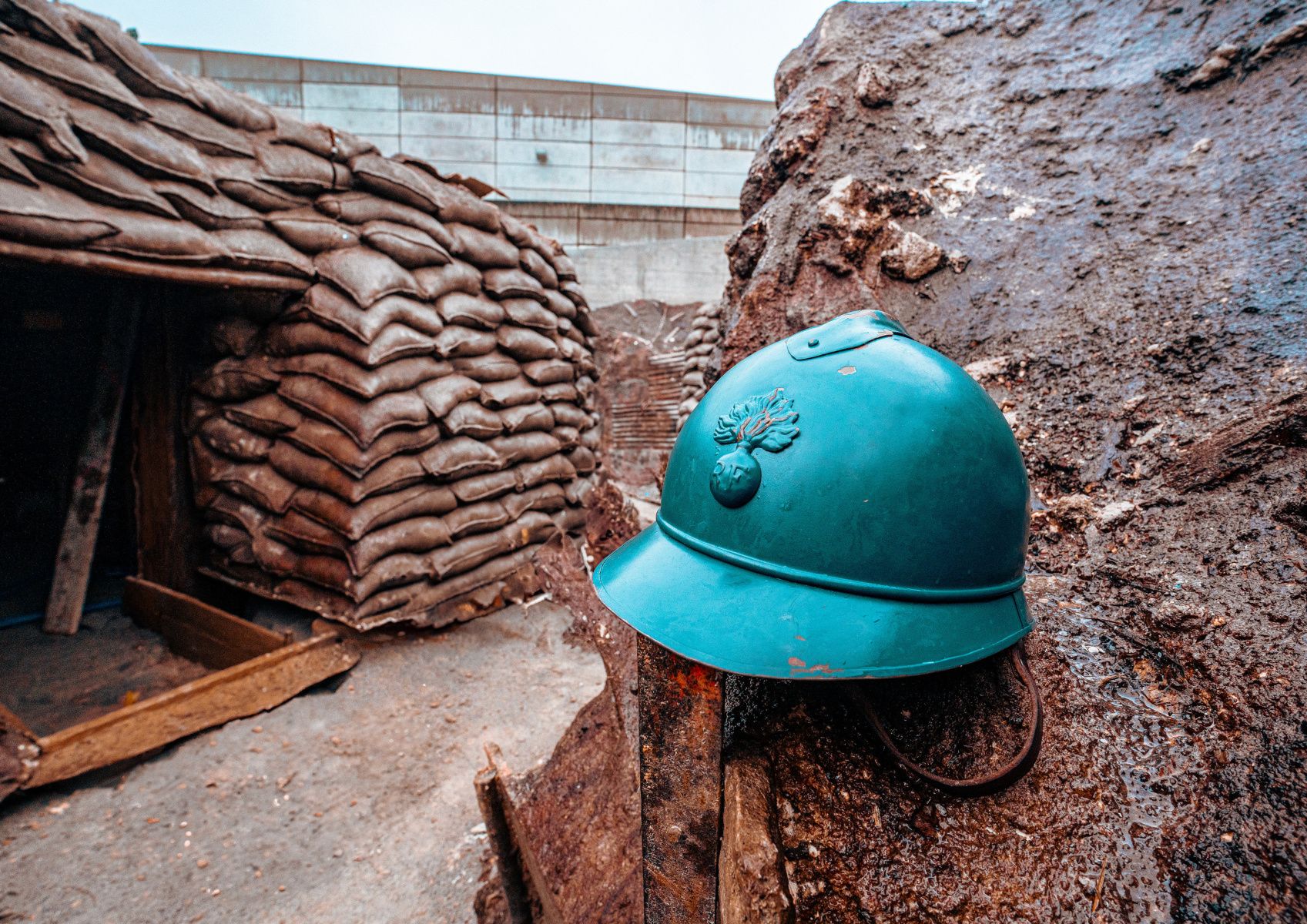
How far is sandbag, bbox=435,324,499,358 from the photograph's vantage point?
3.13m

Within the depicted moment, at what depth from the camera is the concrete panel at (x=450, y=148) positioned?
843 centimetres

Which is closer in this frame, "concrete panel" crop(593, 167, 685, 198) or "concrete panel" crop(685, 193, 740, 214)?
"concrete panel" crop(593, 167, 685, 198)

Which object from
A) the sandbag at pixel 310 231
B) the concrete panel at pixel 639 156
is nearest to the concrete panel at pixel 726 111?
the concrete panel at pixel 639 156

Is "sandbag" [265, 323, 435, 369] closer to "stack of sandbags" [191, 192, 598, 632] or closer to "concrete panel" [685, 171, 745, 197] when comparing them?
"stack of sandbags" [191, 192, 598, 632]

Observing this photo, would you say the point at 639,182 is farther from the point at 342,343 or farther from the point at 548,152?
the point at 342,343

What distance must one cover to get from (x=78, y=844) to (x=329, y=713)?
2.76ft

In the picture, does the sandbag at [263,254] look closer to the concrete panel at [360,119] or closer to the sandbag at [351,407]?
the sandbag at [351,407]

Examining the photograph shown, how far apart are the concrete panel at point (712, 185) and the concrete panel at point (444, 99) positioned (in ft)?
10.4

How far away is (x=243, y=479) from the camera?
9.77 feet

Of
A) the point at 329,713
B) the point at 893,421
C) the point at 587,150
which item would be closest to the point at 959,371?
the point at 893,421

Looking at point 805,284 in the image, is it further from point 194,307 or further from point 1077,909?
point 194,307

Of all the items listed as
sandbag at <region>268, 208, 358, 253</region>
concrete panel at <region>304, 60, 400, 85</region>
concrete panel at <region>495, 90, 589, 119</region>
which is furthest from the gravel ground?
concrete panel at <region>304, 60, 400, 85</region>

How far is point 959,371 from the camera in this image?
915 millimetres

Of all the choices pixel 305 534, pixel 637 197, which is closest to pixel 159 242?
pixel 305 534
